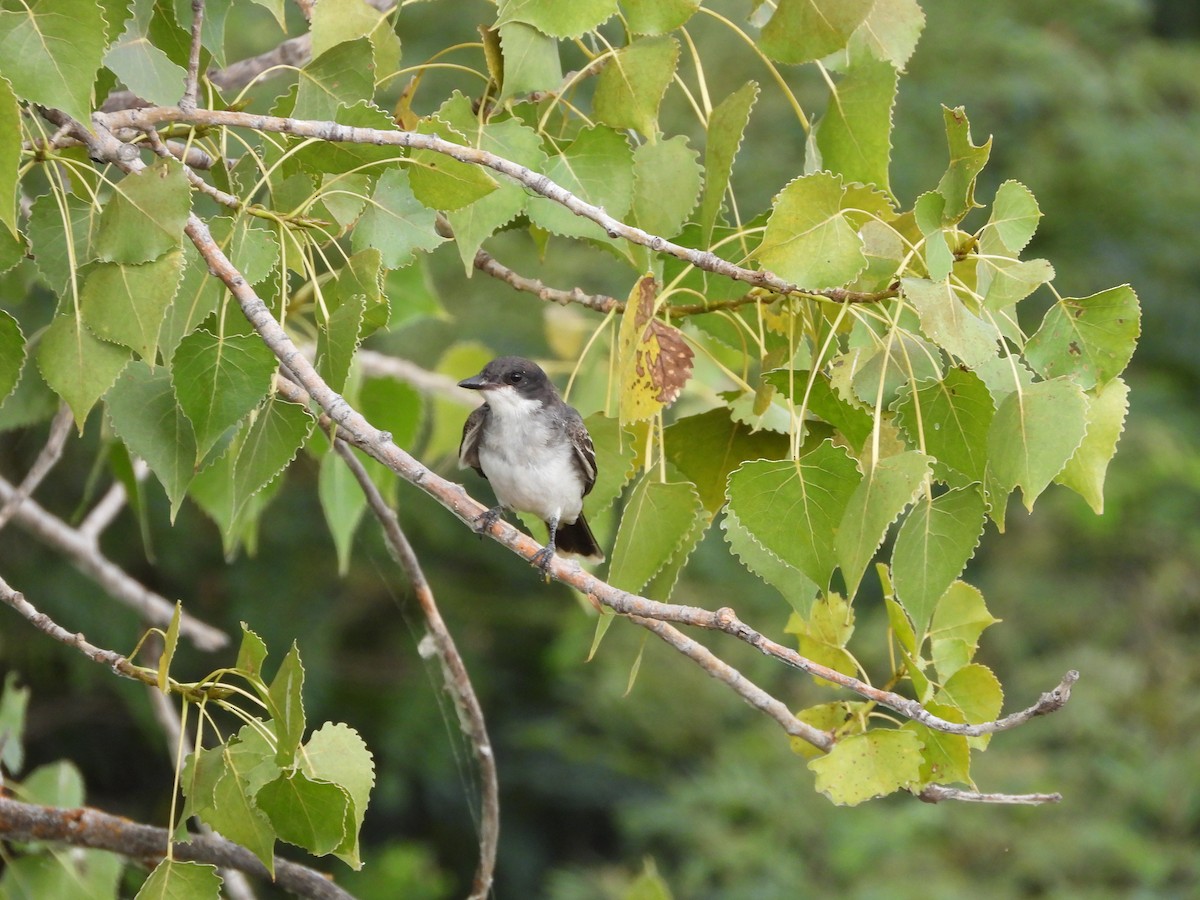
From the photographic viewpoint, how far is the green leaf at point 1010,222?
1.66 m

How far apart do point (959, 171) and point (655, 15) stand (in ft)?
1.68

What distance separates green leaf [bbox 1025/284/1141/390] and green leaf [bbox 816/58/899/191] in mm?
521

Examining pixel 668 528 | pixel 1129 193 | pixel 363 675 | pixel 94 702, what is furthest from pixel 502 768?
pixel 668 528

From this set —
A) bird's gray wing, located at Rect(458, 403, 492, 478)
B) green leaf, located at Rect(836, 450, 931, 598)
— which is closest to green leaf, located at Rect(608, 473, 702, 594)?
green leaf, located at Rect(836, 450, 931, 598)

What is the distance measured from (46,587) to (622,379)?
19.7 feet

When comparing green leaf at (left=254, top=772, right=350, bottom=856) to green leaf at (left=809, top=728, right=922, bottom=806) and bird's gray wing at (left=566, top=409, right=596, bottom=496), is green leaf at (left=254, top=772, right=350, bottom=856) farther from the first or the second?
bird's gray wing at (left=566, top=409, right=596, bottom=496)

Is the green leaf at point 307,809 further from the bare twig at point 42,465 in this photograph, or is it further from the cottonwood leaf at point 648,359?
the bare twig at point 42,465

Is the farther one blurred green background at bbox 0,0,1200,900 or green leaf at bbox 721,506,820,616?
blurred green background at bbox 0,0,1200,900

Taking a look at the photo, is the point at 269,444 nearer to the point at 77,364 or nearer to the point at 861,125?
the point at 77,364

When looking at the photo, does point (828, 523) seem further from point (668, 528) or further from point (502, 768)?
point (502, 768)

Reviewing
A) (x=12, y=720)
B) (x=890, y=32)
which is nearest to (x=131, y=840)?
(x=12, y=720)

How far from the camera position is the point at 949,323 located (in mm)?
1524

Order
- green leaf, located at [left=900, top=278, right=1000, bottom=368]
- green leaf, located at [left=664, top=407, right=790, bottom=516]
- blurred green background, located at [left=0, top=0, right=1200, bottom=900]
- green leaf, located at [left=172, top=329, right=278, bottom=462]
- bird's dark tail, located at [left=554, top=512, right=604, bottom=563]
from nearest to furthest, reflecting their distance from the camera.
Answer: green leaf, located at [left=900, top=278, right=1000, bottom=368]
green leaf, located at [left=172, top=329, right=278, bottom=462]
green leaf, located at [left=664, top=407, right=790, bottom=516]
bird's dark tail, located at [left=554, top=512, right=604, bottom=563]
blurred green background, located at [left=0, top=0, right=1200, bottom=900]

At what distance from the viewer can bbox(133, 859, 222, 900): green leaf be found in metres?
1.63
